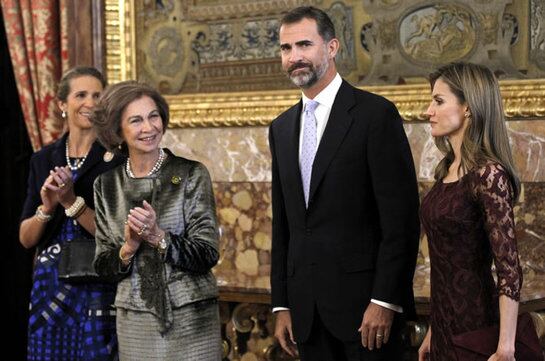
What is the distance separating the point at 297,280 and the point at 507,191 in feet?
3.14

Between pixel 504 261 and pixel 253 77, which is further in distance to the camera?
pixel 253 77

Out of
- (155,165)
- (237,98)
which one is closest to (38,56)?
(237,98)

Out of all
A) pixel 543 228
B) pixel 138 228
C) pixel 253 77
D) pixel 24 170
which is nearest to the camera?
pixel 138 228

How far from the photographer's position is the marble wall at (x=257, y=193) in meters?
5.21

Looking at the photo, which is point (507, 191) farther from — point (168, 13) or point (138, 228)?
point (168, 13)

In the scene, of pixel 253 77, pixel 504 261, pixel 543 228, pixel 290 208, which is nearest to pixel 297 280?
pixel 290 208

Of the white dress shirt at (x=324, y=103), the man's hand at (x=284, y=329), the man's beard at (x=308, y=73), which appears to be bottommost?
the man's hand at (x=284, y=329)

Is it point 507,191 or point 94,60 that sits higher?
point 94,60

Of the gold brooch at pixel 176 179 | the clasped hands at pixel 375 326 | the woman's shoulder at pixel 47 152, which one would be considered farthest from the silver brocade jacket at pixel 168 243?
the woman's shoulder at pixel 47 152

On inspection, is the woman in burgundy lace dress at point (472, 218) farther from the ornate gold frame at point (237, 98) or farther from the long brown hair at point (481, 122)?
the ornate gold frame at point (237, 98)

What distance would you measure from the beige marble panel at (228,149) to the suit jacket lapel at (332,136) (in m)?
1.94

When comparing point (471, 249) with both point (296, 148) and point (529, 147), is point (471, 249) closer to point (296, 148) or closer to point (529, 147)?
point (296, 148)

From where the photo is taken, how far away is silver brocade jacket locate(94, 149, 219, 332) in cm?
402

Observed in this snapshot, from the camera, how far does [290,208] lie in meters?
4.10
